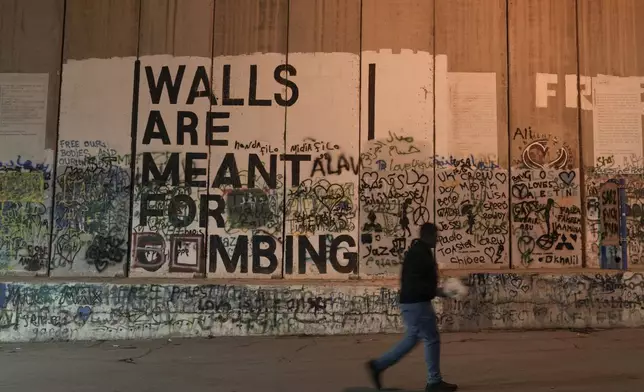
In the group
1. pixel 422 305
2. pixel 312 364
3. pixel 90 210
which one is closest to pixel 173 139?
pixel 90 210

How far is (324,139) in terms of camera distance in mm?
9922

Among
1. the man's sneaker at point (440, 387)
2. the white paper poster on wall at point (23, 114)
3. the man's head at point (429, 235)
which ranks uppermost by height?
the white paper poster on wall at point (23, 114)

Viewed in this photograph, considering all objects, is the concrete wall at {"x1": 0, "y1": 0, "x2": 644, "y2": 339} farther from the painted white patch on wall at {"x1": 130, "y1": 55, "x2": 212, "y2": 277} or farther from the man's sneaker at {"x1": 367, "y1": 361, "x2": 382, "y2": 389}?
the man's sneaker at {"x1": 367, "y1": 361, "x2": 382, "y2": 389}

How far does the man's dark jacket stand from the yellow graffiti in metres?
7.69

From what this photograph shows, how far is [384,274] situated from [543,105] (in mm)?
4479

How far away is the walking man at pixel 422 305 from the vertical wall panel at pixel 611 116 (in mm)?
6092

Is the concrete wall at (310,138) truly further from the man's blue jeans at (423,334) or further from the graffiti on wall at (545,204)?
the man's blue jeans at (423,334)

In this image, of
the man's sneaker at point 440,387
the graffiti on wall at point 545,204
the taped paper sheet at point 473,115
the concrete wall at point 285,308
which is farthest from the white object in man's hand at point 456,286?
the man's sneaker at point 440,387

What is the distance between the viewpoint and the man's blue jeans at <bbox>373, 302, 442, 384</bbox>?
5.15 m

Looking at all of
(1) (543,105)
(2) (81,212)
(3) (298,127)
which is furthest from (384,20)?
(2) (81,212)

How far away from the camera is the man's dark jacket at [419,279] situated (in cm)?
515

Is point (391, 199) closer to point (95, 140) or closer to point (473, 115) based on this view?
point (473, 115)

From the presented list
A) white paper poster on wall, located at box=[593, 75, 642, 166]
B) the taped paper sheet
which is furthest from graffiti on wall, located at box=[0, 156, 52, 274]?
white paper poster on wall, located at box=[593, 75, 642, 166]

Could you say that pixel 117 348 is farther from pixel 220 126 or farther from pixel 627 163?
pixel 627 163
